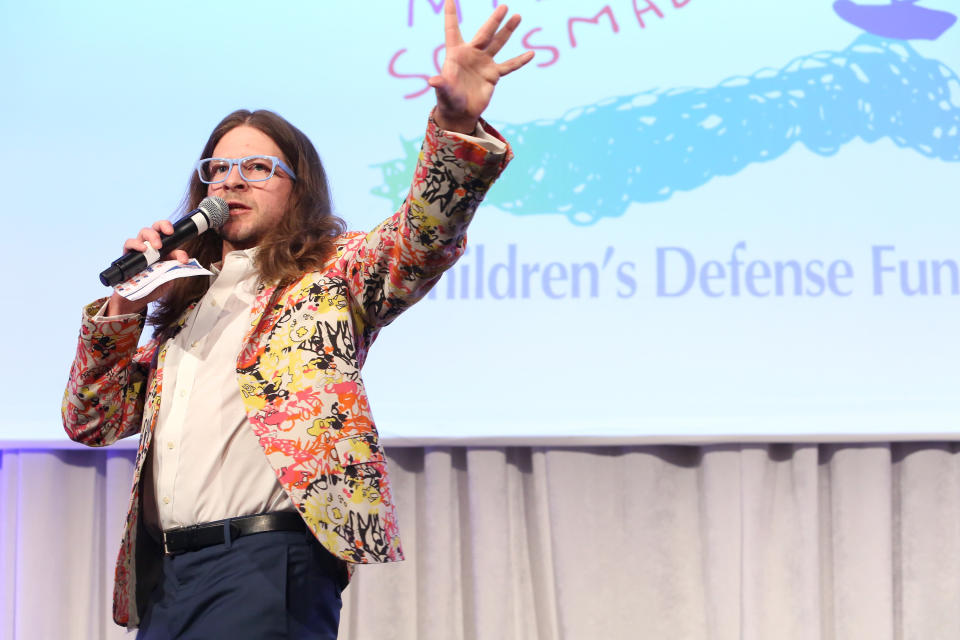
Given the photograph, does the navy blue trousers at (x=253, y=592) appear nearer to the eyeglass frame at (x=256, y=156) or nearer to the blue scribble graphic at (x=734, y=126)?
the eyeglass frame at (x=256, y=156)

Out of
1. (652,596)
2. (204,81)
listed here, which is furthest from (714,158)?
(204,81)

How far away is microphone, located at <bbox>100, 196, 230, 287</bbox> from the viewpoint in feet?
4.49

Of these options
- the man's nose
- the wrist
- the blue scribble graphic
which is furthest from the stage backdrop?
the wrist

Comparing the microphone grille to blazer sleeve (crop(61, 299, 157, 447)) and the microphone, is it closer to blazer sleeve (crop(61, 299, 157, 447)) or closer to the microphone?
the microphone

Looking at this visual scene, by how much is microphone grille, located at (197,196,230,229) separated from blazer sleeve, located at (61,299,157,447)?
0.19 m

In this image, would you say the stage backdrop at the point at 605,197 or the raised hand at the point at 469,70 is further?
the stage backdrop at the point at 605,197

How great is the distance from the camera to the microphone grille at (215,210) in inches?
59.5

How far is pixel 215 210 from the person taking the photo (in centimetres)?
152

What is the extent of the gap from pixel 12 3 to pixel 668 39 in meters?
1.75

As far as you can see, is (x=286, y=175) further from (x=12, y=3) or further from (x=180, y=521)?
(x=12, y=3)

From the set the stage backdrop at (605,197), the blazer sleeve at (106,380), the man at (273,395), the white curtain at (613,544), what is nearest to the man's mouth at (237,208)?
the man at (273,395)

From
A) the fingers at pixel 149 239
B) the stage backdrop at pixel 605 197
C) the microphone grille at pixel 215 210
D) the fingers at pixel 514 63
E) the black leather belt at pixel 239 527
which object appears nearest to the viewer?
the fingers at pixel 514 63

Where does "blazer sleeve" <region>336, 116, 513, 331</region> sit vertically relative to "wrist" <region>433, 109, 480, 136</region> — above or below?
below

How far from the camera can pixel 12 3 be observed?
2635mm
